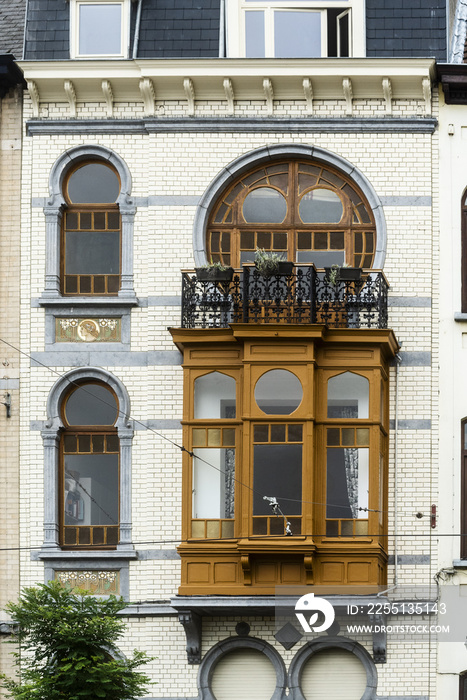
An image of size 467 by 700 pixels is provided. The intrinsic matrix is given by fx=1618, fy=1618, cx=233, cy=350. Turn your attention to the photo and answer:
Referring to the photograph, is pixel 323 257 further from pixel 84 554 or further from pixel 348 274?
pixel 84 554

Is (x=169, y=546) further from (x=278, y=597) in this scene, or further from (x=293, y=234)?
(x=293, y=234)

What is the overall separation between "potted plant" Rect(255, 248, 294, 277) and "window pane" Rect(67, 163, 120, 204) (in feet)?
10.5

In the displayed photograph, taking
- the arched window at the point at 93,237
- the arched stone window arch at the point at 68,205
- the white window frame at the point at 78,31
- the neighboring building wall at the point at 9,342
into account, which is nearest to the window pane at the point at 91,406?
the neighboring building wall at the point at 9,342

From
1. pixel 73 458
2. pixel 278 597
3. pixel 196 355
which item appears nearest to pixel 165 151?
pixel 196 355

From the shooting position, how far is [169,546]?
26.2 metres

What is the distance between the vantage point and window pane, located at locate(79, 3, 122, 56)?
27844 mm

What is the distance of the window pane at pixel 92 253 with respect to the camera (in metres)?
27.3

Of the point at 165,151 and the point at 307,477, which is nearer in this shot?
the point at 307,477

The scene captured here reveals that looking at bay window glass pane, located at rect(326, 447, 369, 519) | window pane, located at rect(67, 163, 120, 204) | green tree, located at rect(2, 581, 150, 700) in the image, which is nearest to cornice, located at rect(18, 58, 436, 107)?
window pane, located at rect(67, 163, 120, 204)

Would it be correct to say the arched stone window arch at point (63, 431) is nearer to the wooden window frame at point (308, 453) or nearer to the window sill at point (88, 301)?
the window sill at point (88, 301)

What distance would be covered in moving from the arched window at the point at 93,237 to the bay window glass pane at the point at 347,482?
477cm

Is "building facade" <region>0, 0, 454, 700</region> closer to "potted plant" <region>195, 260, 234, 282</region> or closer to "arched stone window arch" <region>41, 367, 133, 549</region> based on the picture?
"arched stone window arch" <region>41, 367, 133, 549</region>

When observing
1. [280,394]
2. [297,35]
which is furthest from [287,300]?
[297,35]

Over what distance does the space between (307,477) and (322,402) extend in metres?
1.29
